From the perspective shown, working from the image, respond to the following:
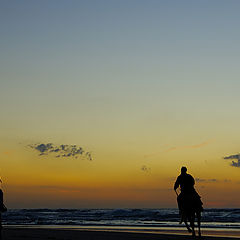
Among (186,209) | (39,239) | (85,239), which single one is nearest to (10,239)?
(39,239)

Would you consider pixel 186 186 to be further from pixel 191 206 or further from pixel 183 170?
pixel 191 206

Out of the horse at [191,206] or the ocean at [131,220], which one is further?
the ocean at [131,220]

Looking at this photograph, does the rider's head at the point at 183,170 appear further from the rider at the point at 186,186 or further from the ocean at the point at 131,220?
the ocean at the point at 131,220

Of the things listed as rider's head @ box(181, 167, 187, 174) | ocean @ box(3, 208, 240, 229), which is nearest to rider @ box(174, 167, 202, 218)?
rider's head @ box(181, 167, 187, 174)

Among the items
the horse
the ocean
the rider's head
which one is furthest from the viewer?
the ocean

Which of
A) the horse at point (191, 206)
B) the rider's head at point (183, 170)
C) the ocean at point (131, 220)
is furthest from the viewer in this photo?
the ocean at point (131, 220)

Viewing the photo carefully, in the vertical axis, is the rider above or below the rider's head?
below

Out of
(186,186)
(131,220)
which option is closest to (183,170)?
(186,186)

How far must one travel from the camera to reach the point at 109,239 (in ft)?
60.1

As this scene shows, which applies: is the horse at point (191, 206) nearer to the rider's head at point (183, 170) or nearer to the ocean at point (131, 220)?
the rider's head at point (183, 170)

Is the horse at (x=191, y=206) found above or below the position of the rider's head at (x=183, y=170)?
below

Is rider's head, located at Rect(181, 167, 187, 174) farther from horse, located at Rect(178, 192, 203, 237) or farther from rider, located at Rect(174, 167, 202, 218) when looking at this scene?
horse, located at Rect(178, 192, 203, 237)

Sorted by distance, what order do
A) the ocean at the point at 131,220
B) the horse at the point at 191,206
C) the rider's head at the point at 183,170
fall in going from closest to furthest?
the horse at the point at 191,206
the rider's head at the point at 183,170
the ocean at the point at 131,220

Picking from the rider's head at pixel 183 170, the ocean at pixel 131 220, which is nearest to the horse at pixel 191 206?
the rider's head at pixel 183 170
